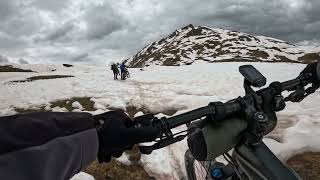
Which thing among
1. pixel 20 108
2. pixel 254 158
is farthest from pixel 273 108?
pixel 20 108

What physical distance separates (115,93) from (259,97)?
16.1 meters

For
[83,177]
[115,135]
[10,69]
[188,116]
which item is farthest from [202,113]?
[10,69]

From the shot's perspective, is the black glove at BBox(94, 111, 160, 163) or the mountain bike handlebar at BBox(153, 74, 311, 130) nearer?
the black glove at BBox(94, 111, 160, 163)

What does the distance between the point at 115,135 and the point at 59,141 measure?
0.49m

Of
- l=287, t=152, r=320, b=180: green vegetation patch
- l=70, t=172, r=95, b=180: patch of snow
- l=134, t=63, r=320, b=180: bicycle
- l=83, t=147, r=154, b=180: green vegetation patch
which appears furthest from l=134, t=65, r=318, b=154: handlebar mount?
l=83, t=147, r=154, b=180: green vegetation patch

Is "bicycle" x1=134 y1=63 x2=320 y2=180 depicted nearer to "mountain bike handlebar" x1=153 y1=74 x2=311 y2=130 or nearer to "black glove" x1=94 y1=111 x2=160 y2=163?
"mountain bike handlebar" x1=153 y1=74 x2=311 y2=130

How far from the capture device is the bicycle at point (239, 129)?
8.73ft

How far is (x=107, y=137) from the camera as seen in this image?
2357 mm

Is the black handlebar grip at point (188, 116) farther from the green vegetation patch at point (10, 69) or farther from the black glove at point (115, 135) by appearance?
the green vegetation patch at point (10, 69)

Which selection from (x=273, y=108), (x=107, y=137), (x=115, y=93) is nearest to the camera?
(x=107, y=137)

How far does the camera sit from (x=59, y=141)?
1927mm

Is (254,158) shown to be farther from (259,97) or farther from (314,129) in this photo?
(314,129)

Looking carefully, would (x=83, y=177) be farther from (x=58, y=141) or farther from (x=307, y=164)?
(x=58, y=141)

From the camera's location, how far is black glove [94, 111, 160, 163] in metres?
2.34
